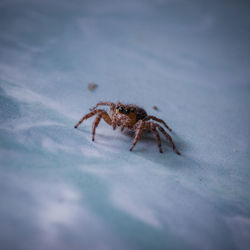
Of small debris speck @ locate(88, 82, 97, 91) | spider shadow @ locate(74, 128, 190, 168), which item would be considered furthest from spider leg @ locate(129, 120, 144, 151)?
small debris speck @ locate(88, 82, 97, 91)

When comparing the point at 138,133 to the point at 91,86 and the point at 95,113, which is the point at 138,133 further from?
the point at 91,86

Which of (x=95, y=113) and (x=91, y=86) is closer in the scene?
(x=95, y=113)

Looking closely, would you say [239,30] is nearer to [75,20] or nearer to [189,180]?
[75,20]

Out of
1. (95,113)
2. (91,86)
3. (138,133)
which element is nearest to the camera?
(138,133)

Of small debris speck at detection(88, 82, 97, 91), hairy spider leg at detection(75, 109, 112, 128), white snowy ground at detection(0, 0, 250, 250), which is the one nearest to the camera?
white snowy ground at detection(0, 0, 250, 250)

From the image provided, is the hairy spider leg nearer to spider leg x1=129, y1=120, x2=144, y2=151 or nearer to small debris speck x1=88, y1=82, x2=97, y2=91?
spider leg x1=129, y1=120, x2=144, y2=151

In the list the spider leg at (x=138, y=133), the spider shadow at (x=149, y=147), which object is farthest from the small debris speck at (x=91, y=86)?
the spider leg at (x=138, y=133)

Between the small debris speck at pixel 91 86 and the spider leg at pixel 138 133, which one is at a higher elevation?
the small debris speck at pixel 91 86

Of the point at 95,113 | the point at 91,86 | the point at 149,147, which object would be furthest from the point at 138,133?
the point at 91,86

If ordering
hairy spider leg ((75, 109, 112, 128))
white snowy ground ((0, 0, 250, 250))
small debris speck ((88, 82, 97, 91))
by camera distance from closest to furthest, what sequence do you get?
white snowy ground ((0, 0, 250, 250))
hairy spider leg ((75, 109, 112, 128))
small debris speck ((88, 82, 97, 91))

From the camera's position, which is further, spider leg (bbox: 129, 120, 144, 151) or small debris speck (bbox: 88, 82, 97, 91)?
small debris speck (bbox: 88, 82, 97, 91)

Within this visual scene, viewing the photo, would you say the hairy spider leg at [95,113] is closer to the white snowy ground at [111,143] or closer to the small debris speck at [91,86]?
the white snowy ground at [111,143]
